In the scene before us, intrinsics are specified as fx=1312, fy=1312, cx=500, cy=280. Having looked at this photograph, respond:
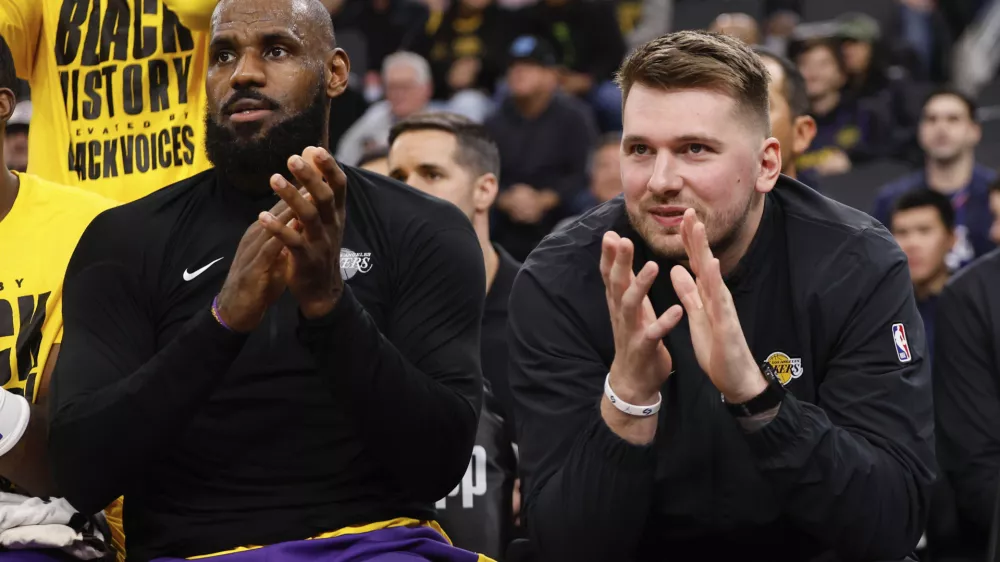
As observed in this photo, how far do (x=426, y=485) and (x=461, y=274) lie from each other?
0.47 m

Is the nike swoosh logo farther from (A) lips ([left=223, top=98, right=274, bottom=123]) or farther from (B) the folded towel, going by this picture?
(B) the folded towel

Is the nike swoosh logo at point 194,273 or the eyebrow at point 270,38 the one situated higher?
the eyebrow at point 270,38

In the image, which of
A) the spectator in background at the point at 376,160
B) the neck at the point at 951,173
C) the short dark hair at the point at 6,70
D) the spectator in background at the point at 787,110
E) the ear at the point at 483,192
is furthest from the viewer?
the neck at the point at 951,173

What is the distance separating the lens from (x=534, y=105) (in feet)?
28.1

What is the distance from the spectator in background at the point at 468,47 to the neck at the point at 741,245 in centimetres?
673

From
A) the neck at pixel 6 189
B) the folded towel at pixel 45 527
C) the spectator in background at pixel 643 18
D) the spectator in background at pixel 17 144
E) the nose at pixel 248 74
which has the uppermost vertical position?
the spectator in background at pixel 643 18

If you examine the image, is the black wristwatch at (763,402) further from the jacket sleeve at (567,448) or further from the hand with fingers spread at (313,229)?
the hand with fingers spread at (313,229)

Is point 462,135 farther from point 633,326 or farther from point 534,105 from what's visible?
point 534,105

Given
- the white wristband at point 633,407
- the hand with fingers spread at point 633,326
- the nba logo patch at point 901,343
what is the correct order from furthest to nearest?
the nba logo patch at point 901,343
the white wristband at point 633,407
the hand with fingers spread at point 633,326

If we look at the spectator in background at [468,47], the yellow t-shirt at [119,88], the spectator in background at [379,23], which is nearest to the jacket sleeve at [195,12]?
the yellow t-shirt at [119,88]

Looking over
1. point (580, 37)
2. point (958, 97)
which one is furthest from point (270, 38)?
point (580, 37)

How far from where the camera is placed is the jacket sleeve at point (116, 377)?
2.56 metres

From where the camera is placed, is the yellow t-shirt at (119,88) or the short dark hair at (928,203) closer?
the yellow t-shirt at (119,88)

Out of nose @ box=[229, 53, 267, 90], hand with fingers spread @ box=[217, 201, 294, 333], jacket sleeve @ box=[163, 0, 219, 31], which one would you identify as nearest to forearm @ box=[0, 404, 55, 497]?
hand with fingers spread @ box=[217, 201, 294, 333]
